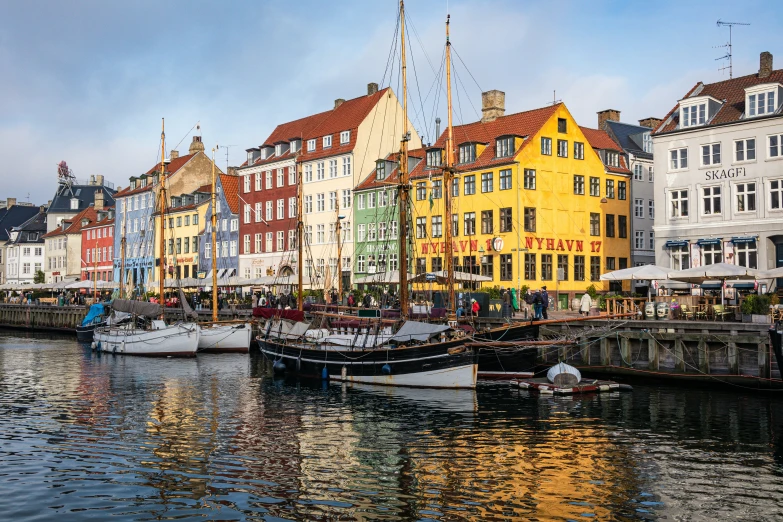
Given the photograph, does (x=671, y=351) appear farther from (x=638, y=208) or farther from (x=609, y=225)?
(x=638, y=208)

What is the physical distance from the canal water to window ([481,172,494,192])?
1102 inches

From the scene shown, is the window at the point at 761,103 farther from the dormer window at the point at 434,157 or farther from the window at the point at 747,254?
the dormer window at the point at 434,157

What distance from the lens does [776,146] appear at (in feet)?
157

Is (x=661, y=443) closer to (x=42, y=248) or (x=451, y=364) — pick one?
(x=451, y=364)

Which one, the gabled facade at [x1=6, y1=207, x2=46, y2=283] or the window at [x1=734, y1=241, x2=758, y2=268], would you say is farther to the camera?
the gabled facade at [x1=6, y1=207, x2=46, y2=283]

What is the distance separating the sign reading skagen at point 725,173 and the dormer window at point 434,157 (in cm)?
1973

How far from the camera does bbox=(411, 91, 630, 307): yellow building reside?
189ft

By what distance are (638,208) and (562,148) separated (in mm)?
10626

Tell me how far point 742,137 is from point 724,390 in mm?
22984

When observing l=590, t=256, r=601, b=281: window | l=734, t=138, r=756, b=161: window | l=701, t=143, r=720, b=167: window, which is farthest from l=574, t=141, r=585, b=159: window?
l=734, t=138, r=756, b=161: window

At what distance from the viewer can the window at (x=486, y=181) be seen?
59469 millimetres

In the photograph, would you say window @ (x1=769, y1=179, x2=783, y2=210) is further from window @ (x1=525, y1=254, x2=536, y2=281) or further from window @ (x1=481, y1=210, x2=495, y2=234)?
window @ (x1=481, y1=210, x2=495, y2=234)

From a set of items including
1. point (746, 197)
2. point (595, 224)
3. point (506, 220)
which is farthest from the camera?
point (595, 224)

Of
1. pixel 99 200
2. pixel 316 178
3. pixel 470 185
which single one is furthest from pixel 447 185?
pixel 99 200
